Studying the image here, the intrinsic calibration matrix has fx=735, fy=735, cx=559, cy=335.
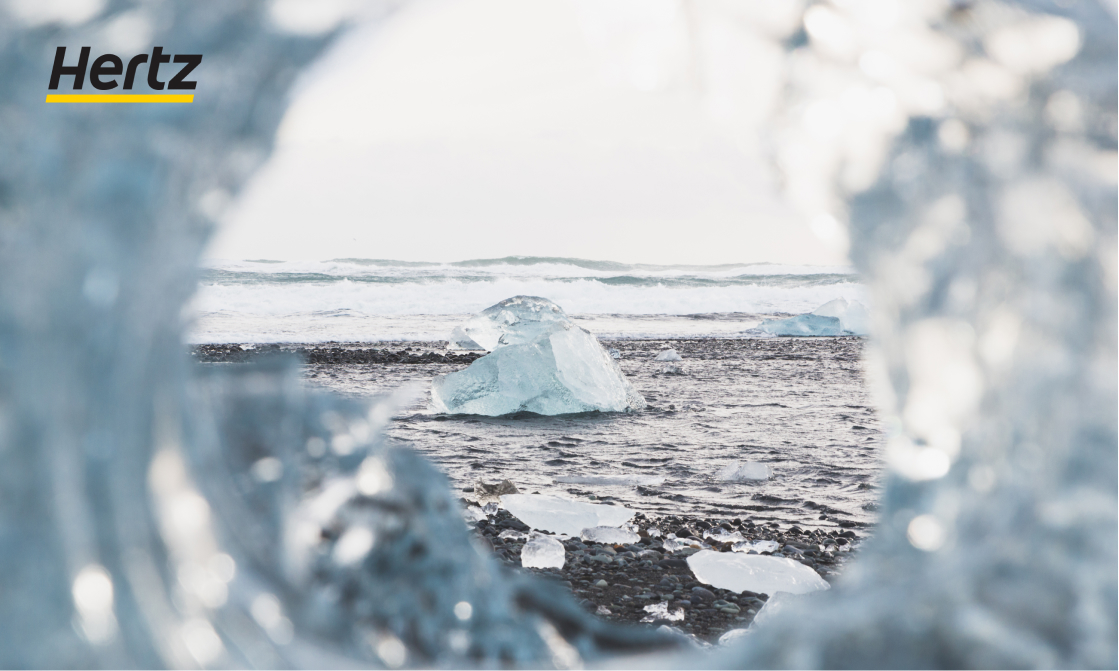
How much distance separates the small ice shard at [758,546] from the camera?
342cm

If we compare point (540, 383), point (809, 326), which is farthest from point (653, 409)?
point (809, 326)

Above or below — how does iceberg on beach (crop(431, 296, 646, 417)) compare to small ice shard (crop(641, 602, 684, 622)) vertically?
above

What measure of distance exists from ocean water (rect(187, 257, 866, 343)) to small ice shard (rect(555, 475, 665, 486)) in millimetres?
7993

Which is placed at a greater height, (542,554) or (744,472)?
(744,472)

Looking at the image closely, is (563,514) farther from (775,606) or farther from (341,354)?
(341,354)

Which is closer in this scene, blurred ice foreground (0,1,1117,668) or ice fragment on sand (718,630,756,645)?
blurred ice foreground (0,1,1117,668)

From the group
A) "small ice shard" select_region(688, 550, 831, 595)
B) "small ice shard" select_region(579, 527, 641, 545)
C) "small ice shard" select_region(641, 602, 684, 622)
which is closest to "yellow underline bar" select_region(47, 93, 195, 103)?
"small ice shard" select_region(641, 602, 684, 622)

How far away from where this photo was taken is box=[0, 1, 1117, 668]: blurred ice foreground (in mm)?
617

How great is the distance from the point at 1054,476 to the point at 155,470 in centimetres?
80

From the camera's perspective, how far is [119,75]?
652 millimetres

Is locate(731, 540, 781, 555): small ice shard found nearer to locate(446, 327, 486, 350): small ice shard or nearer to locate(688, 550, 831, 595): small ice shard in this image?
locate(688, 550, 831, 595): small ice shard

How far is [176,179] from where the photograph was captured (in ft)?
2.13

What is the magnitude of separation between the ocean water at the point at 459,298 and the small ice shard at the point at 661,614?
9.73m

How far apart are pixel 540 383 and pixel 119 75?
579cm
